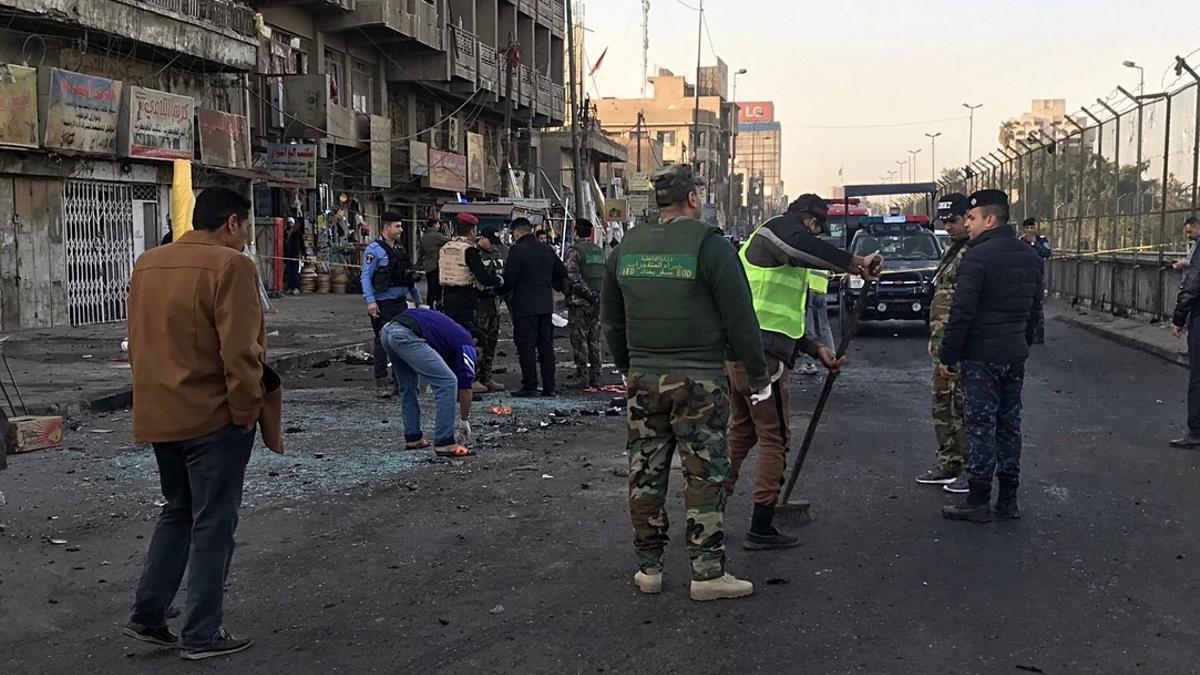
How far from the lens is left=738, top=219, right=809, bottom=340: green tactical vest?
5777 millimetres

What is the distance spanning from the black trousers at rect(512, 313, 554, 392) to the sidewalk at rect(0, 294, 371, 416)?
125 inches

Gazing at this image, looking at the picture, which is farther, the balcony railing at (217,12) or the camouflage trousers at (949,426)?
the balcony railing at (217,12)

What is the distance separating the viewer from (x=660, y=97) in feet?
417

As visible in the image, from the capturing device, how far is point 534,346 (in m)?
11.5

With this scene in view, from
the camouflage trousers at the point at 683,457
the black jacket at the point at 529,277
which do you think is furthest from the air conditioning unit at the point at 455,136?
the camouflage trousers at the point at 683,457

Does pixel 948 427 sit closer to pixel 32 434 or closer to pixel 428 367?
pixel 428 367

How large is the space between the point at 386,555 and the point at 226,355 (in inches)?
73.6

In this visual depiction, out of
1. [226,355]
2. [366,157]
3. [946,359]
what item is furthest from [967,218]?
[366,157]

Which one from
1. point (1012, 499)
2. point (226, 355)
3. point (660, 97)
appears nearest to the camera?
point (226, 355)

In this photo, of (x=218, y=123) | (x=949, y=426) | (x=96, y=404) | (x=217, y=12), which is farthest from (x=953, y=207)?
(x=217, y=12)

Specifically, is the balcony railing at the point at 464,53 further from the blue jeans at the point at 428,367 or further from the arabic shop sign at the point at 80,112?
the blue jeans at the point at 428,367

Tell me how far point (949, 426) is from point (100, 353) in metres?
11.7

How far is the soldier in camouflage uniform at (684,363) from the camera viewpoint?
15.1 ft

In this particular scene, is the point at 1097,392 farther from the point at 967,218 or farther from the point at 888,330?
the point at 888,330
